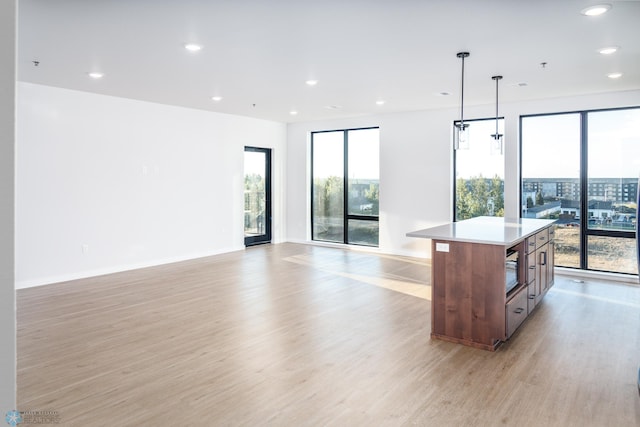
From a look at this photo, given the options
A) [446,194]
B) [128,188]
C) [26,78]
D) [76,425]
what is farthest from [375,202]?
[76,425]

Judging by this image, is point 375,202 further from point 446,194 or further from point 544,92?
point 544,92

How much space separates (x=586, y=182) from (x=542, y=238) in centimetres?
229

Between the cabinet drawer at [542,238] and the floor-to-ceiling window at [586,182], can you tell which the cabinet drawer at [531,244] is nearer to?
the cabinet drawer at [542,238]

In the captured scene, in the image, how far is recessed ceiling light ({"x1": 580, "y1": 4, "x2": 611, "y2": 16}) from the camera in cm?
311

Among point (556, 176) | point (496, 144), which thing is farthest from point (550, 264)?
point (556, 176)

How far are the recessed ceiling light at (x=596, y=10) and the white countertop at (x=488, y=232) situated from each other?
1731 millimetres

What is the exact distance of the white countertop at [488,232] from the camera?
3598 mm

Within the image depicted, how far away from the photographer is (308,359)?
133 inches

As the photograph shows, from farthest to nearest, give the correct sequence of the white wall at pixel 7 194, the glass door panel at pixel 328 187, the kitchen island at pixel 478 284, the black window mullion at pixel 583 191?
the glass door panel at pixel 328 187 < the black window mullion at pixel 583 191 < the kitchen island at pixel 478 284 < the white wall at pixel 7 194

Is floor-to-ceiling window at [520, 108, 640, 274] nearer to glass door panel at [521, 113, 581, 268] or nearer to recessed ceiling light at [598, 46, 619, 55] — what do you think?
glass door panel at [521, 113, 581, 268]

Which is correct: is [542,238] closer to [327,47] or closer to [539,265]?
[539,265]

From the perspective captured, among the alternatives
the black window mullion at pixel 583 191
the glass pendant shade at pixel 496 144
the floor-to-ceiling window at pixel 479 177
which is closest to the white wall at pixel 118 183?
the floor-to-ceiling window at pixel 479 177

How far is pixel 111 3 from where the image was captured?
10.1ft

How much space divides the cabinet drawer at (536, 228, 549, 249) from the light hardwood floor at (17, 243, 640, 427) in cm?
69
